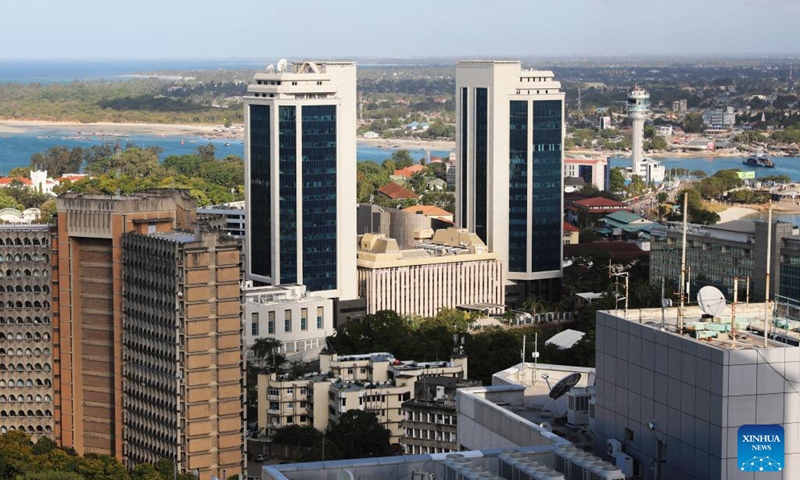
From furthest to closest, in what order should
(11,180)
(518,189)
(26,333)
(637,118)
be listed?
(637,118)
(11,180)
(518,189)
(26,333)

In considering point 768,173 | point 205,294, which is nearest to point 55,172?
point 768,173

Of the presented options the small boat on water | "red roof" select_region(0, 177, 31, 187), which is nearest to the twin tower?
"red roof" select_region(0, 177, 31, 187)

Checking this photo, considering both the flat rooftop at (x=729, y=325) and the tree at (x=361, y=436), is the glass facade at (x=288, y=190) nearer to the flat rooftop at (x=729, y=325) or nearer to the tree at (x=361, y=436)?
the tree at (x=361, y=436)

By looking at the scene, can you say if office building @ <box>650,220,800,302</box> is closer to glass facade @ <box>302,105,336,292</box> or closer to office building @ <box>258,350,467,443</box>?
glass facade @ <box>302,105,336,292</box>

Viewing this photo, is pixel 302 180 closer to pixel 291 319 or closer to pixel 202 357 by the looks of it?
pixel 291 319

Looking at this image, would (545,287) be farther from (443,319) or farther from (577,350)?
(577,350)

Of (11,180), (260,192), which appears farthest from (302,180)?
(11,180)

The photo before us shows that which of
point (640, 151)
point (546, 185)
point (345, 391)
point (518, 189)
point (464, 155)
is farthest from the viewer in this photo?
point (640, 151)
